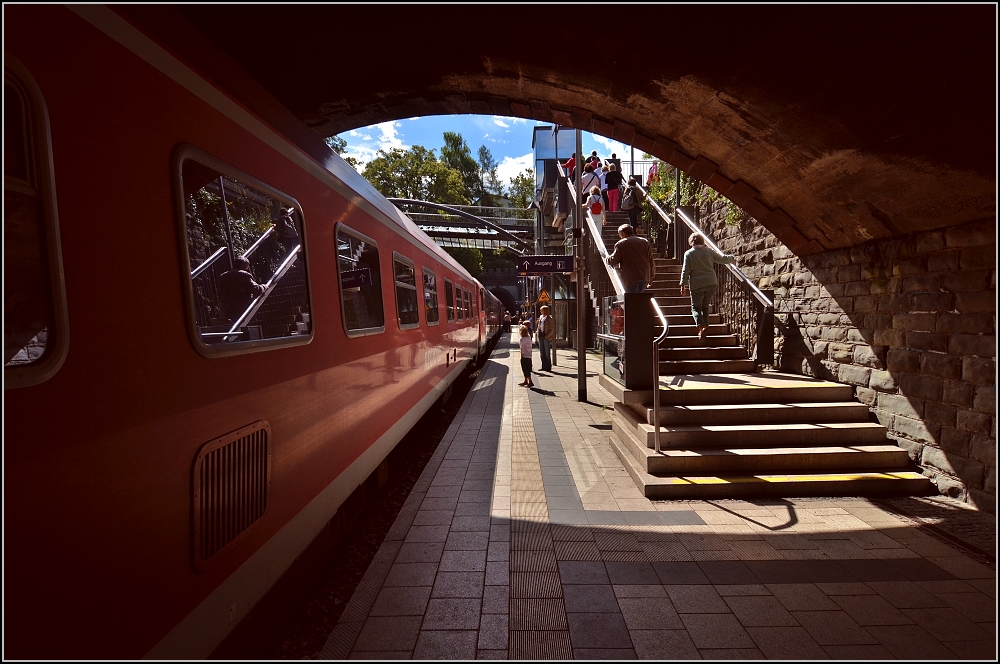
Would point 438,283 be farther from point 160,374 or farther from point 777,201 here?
point 160,374

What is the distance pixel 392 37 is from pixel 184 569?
364cm

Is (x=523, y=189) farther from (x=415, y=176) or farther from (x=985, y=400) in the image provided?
(x=985, y=400)

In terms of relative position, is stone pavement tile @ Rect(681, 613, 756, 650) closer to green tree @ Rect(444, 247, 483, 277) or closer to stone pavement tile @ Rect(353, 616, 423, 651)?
stone pavement tile @ Rect(353, 616, 423, 651)

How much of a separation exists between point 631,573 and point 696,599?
0.42 metres

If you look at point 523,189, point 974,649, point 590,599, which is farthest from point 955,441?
point 523,189

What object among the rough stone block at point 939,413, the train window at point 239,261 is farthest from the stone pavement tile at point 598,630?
the rough stone block at point 939,413

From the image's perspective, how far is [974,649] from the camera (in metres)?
2.46

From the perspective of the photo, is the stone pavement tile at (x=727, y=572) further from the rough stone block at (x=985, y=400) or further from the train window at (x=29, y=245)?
the train window at (x=29, y=245)

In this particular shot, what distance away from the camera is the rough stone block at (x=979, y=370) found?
382 centimetres

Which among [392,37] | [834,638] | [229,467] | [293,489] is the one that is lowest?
[834,638]

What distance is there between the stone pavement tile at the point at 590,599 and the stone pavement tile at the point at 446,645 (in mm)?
603

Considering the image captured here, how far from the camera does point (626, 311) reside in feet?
18.9

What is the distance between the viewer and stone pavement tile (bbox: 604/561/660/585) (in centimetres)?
308

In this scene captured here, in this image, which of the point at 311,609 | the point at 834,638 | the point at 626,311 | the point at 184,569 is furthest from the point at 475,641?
the point at 626,311
